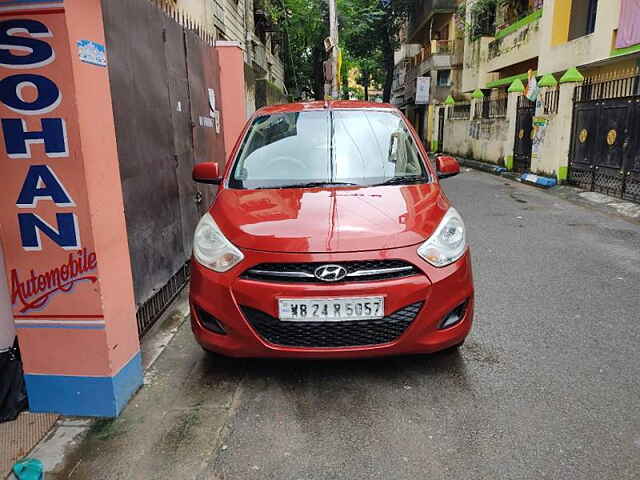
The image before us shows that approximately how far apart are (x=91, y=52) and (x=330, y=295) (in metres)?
1.75

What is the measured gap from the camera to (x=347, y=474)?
7.63ft

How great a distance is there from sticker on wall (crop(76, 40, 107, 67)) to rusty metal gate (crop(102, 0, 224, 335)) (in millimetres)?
894

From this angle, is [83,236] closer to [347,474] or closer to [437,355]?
[347,474]

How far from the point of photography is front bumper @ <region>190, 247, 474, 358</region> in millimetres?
2744

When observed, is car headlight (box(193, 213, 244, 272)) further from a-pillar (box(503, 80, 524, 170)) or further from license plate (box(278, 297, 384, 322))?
a-pillar (box(503, 80, 524, 170))

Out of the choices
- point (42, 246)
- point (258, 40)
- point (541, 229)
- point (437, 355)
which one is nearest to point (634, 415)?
point (437, 355)

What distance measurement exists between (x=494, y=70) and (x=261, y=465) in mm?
21818

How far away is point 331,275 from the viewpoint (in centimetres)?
273

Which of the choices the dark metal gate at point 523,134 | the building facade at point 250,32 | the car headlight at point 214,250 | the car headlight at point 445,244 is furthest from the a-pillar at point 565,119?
the car headlight at point 214,250

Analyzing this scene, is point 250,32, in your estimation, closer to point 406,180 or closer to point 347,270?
point 406,180

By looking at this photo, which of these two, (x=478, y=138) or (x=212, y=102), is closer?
(x=212, y=102)

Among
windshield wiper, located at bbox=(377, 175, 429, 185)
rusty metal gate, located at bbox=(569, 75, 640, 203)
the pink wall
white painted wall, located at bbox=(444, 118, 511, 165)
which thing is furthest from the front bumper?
white painted wall, located at bbox=(444, 118, 511, 165)

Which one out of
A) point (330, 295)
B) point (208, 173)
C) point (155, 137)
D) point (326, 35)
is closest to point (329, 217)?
point (330, 295)

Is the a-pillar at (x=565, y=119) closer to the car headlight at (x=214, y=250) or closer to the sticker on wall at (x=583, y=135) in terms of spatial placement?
the sticker on wall at (x=583, y=135)
